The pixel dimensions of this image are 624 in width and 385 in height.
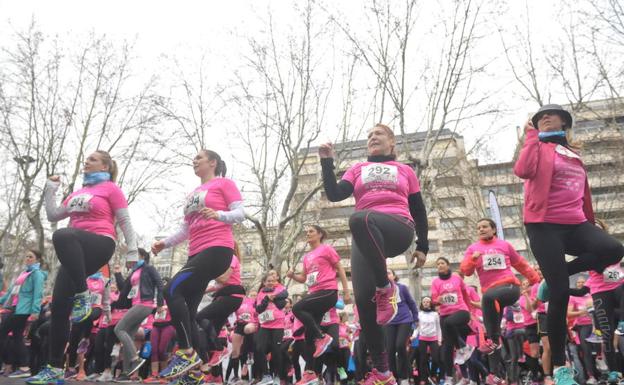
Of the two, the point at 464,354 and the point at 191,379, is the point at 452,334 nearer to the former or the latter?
the point at 464,354

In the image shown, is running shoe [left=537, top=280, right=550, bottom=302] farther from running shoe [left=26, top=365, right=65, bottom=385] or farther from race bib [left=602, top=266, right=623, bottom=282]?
running shoe [left=26, top=365, right=65, bottom=385]

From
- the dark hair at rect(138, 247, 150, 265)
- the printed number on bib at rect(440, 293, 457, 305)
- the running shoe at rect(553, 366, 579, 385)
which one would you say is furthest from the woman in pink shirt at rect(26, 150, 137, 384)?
the printed number on bib at rect(440, 293, 457, 305)

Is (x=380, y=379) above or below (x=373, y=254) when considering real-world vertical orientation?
below

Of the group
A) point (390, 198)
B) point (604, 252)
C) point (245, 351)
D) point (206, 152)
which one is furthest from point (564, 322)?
point (245, 351)

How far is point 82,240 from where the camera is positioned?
4137mm

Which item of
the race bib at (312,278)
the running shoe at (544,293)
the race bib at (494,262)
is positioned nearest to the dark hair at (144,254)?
the race bib at (312,278)

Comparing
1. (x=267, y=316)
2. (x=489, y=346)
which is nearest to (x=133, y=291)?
(x=267, y=316)

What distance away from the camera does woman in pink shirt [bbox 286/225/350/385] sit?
6293mm

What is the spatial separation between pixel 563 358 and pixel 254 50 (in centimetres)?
1704

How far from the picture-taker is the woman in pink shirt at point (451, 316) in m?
7.14

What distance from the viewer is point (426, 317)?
9438 mm

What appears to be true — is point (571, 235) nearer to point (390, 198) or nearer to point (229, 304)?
point (390, 198)

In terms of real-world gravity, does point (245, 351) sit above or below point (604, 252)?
below

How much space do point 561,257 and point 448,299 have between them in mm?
4246
